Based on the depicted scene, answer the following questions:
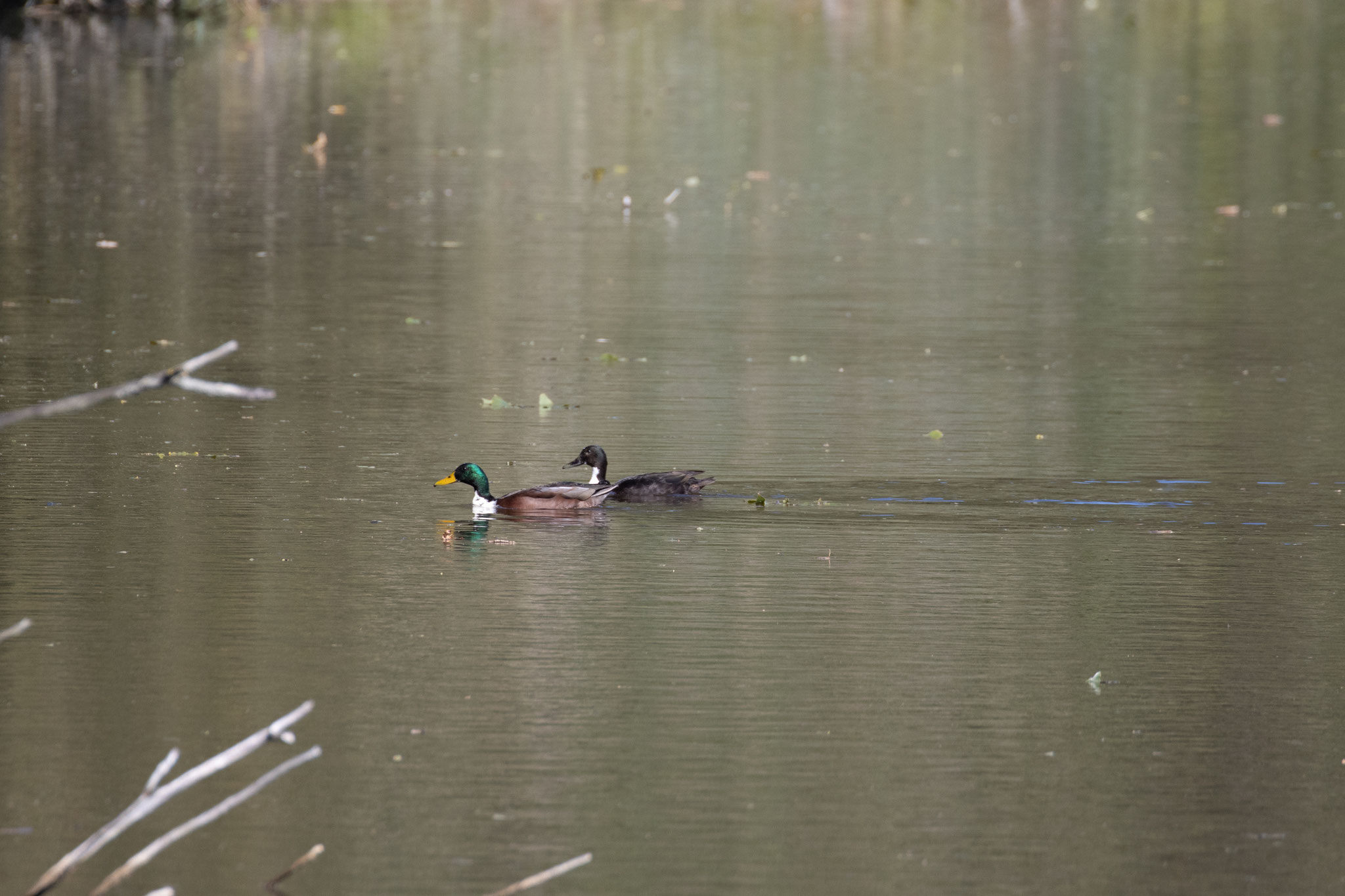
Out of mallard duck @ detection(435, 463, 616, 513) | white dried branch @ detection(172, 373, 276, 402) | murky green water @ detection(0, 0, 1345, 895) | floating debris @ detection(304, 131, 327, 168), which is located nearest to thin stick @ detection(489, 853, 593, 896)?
murky green water @ detection(0, 0, 1345, 895)

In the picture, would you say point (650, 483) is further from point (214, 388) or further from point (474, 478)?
point (214, 388)

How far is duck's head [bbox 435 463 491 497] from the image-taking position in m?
13.2

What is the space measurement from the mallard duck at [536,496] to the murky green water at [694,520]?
0.21 m

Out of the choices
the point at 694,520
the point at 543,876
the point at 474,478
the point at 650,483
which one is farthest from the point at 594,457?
the point at 543,876

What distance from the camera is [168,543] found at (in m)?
12.0

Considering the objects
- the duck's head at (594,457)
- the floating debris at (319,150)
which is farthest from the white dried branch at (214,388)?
the floating debris at (319,150)

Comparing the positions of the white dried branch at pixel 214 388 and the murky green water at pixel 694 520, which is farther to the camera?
the murky green water at pixel 694 520

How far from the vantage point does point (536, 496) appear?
1331 cm

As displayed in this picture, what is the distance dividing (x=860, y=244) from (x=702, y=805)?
60.7ft

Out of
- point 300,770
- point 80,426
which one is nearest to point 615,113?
point 80,426

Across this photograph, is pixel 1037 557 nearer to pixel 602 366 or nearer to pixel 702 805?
pixel 702 805

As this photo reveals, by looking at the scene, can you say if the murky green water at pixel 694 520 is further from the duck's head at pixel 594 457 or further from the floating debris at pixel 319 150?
the duck's head at pixel 594 457

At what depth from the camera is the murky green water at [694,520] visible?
7.89 m

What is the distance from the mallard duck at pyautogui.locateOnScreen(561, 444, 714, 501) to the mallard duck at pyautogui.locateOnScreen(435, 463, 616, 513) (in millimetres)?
83
